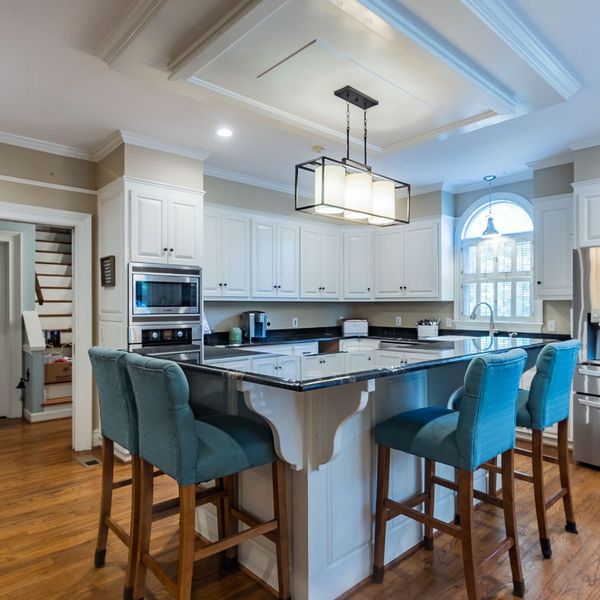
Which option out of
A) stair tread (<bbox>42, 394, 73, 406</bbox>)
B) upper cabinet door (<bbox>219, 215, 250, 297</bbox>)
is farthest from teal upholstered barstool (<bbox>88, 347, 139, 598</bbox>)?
stair tread (<bbox>42, 394, 73, 406</bbox>)

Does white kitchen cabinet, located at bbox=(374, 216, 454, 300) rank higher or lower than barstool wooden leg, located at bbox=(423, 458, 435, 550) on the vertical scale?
higher

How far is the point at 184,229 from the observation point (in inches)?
158

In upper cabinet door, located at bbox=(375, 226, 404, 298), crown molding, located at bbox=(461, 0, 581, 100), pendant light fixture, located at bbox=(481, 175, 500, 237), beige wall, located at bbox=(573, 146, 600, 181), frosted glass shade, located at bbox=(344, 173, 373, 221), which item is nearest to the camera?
crown molding, located at bbox=(461, 0, 581, 100)

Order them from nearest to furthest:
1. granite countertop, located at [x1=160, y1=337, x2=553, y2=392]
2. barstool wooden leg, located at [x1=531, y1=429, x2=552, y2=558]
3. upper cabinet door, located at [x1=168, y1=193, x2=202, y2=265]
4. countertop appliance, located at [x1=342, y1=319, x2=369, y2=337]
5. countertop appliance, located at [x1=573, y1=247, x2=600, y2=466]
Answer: granite countertop, located at [x1=160, y1=337, x2=553, y2=392] → barstool wooden leg, located at [x1=531, y1=429, x2=552, y2=558] → countertop appliance, located at [x1=573, y1=247, x2=600, y2=466] → upper cabinet door, located at [x1=168, y1=193, x2=202, y2=265] → countertop appliance, located at [x1=342, y1=319, x2=369, y2=337]

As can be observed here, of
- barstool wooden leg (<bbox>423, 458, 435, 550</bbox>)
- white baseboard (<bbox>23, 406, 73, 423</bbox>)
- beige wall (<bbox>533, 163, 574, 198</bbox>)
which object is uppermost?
beige wall (<bbox>533, 163, 574, 198</bbox>)

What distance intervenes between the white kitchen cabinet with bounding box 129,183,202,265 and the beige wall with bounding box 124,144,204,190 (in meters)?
0.09

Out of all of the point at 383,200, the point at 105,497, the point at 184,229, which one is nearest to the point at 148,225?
the point at 184,229

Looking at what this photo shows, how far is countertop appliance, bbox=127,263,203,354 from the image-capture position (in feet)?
12.1

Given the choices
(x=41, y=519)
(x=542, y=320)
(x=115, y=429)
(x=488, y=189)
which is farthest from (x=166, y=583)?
(x=488, y=189)

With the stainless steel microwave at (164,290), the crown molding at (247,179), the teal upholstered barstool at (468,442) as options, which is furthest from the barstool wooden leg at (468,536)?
the crown molding at (247,179)

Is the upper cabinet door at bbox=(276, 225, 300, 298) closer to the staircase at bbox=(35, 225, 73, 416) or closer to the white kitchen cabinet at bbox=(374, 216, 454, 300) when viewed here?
the white kitchen cabinet at bbox=(374, 216, 454, 300)

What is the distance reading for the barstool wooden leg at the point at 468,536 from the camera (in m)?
1.82

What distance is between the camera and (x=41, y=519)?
2.80 meters

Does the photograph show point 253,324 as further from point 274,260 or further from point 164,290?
point 164,290
